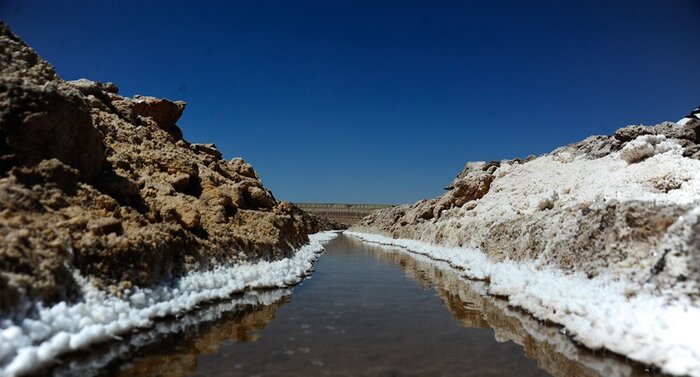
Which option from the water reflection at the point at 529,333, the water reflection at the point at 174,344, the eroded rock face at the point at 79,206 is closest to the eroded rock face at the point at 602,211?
the water reflection at the point at 529,333

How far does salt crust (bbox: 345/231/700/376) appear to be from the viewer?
20.0ft

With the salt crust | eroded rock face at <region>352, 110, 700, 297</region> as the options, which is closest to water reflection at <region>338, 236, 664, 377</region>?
the salt crust

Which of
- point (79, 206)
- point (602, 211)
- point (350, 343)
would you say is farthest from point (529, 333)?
point (79, 206)

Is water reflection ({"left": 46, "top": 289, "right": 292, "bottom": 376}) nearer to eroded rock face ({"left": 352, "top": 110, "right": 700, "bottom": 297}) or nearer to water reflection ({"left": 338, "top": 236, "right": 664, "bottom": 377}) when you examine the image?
water reflection ({"left": 338, "top": 236, "right": 664, "bottom": 377})

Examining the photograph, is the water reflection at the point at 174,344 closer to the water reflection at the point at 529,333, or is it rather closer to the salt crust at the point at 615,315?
the water reflection at the point at 529,333

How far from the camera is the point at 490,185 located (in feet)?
108

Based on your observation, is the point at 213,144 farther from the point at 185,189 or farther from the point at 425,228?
the point at 425,228

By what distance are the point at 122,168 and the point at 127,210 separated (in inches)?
133

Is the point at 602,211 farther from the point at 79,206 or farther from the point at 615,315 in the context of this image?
the point at 79,206

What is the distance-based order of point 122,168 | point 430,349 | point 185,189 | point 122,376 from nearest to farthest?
1. point 122,376
2. point 430,349
3. point 122,168
4. point 185,189

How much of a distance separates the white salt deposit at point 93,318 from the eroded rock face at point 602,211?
808 centimetres

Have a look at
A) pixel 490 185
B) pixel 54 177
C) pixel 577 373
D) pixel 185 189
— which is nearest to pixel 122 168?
pixel 185 189

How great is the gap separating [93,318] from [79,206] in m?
2.90

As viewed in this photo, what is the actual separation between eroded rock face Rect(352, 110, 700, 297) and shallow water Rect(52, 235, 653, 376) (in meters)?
1.93
